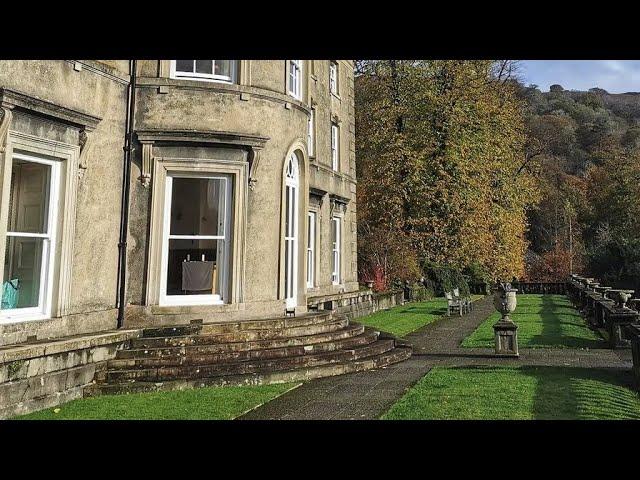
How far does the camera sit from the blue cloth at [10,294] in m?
6.75

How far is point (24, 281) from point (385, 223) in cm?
2214

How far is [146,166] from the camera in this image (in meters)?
8.55

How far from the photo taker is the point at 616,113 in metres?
89.9

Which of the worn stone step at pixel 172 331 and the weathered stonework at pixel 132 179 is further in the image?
the worn stone step at pixel 172 331

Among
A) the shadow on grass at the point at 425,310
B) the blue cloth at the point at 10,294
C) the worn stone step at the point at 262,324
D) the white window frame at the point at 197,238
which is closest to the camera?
the blue cloth at the point at 10,294

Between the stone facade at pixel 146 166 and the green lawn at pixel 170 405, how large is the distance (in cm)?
125

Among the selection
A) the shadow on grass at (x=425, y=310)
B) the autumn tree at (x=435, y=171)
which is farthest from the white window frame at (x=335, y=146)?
the autumn tree at (x=435, y=171)

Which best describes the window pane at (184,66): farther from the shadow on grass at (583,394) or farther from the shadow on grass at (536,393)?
the shadow on grass at (583,394)

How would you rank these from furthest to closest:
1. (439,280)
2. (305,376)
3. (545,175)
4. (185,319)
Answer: (545,175) < (439,280) < (185,319) < (305,376)

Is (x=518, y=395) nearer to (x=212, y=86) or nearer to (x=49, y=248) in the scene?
(x=49, y=248)

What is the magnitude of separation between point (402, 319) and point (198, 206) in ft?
33.9

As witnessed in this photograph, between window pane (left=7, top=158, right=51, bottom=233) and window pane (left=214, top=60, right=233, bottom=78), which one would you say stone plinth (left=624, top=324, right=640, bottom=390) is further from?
window pane (left=7, top=158, right=51, bottom=233)
